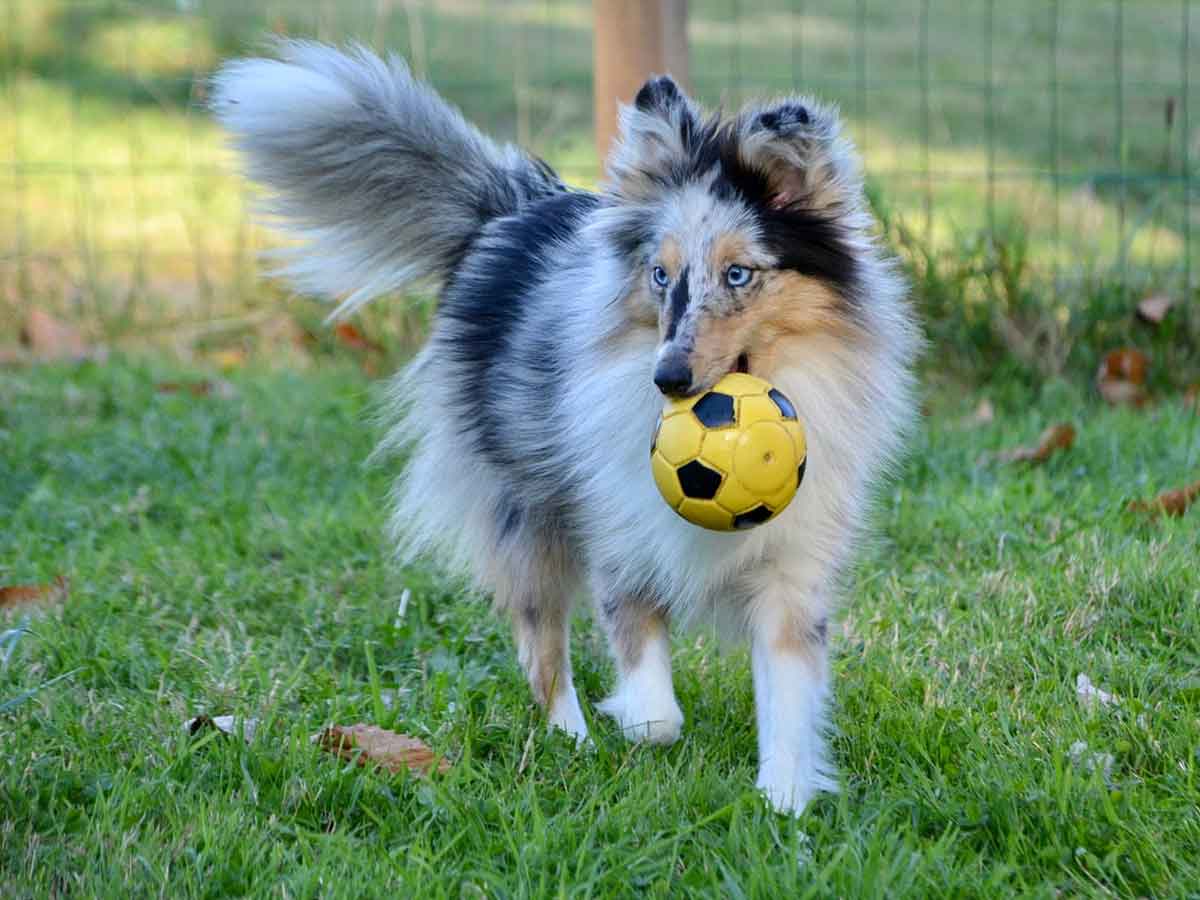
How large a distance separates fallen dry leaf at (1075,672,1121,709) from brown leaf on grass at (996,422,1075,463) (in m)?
1.81

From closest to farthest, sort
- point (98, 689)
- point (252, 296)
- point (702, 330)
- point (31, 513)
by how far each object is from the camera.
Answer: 1. point (702, 330)
2. point (98, 689)
3. point (31, 513)
4. point (252, 296)

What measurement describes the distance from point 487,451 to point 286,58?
127cm

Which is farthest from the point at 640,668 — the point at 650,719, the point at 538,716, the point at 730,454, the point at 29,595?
the point at 29,595

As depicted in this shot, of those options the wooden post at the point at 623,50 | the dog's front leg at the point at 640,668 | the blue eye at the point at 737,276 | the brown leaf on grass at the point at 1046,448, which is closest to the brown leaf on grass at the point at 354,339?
the wooden post at the point at 623,50

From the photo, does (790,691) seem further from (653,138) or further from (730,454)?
(653,138)

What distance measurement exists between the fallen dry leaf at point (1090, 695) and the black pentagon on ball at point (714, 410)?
44.0 inches

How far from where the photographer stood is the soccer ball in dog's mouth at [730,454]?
287 centimetres

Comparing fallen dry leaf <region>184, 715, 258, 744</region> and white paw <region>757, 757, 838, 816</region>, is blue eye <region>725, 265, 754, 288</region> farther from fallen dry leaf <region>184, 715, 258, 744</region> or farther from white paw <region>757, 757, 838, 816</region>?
→ fallen dry leaf <region>184, 715, 258, 744</region>

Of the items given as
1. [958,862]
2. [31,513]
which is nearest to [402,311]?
[31,513]

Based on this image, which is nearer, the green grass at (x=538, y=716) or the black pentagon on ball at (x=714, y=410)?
the green grass at (x=538, y=716)

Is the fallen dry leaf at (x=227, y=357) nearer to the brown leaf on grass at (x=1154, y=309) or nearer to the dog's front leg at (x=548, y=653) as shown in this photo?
the dog's front leg at (x=548, y=653)

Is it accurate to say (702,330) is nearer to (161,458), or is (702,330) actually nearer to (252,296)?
(161,458)

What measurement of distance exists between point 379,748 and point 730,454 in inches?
39.2

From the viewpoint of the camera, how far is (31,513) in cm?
496
